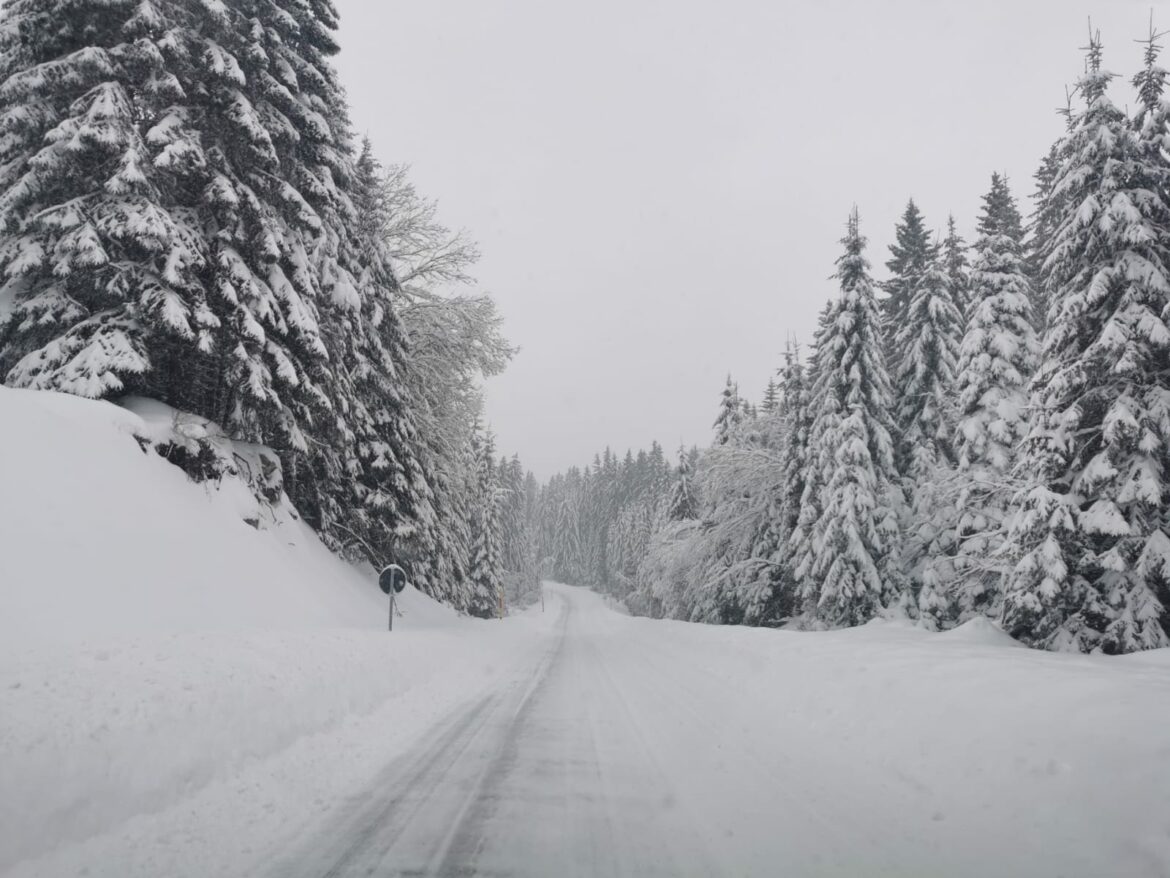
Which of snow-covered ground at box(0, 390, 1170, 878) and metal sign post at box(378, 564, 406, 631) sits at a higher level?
metal sign post at box(378, 564, 406, 631)

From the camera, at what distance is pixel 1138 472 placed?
10844 millimetres

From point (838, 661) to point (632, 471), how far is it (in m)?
97.6

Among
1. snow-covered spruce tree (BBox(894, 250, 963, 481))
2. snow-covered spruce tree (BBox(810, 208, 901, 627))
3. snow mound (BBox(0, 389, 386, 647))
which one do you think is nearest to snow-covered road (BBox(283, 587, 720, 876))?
snow mound (BBox(0, 389, 386, 647))

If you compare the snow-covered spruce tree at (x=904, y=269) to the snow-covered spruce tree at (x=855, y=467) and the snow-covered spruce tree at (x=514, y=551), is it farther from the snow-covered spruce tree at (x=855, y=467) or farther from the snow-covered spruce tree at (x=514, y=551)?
the snow-covered spruce tree at (x=514, y=551)

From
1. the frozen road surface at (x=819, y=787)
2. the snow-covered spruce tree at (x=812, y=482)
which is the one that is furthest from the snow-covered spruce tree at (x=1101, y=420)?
the snow-covered spruce tree at (x=812, y=482)

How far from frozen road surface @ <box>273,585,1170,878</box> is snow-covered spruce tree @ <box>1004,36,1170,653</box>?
4.51 metres

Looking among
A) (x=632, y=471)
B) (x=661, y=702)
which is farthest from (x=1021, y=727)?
(x=632, y=471)

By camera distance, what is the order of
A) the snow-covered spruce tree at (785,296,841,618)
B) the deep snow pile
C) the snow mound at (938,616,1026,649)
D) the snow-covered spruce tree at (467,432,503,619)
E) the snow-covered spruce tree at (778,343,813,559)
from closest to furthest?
the deep snow pile < the snow mound at (938,616,1026,649) < the snow-covered spruce tree at (785,296,841,618) < the snow-covered spruce tree at (778,343,813,559) < the snow-covered spruce tree at (467,432,503,619)

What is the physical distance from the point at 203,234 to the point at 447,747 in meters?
11.0

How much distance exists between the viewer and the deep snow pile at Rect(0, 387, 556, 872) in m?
4.01

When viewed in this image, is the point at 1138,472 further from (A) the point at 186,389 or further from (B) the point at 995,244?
(A) the point at 186,389

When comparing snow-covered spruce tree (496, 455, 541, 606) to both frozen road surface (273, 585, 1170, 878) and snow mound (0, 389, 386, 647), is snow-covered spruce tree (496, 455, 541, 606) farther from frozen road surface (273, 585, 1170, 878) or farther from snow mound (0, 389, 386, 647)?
frozen road surface (273, 585, 1170, 878)

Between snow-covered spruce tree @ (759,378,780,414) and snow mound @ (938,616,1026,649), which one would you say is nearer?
snow mound @ (938,616,1026,649)

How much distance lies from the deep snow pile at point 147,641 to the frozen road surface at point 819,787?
129 centimetres
